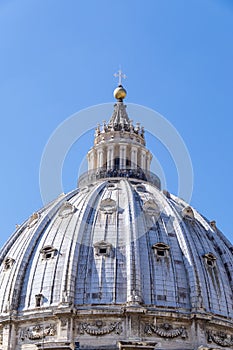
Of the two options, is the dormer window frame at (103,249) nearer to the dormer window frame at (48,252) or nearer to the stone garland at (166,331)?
the dormer window frame at (48,252)

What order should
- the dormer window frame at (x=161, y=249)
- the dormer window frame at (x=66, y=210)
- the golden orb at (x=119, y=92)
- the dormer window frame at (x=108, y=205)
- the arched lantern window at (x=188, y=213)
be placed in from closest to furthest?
1. the dormer window frame at (x=161, y=249)
2. the dormer window frame at (x=108, y=205)
3. the dormer window frame at (x=66, y=210)
4. the arched lantern window at (x=188, y=213)
5. the golden orb at (x=119, y=92)

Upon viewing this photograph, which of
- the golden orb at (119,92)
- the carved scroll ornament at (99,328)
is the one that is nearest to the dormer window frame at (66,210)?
the carved scroll ornament at (99,328)

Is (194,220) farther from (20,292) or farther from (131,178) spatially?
(20,292)

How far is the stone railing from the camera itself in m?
56.2

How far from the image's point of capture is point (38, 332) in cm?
4306

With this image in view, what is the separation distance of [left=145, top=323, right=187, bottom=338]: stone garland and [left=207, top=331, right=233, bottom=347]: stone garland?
1.58 meters

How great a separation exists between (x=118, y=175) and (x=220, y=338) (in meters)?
16.6

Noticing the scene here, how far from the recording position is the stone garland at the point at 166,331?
1670 inches

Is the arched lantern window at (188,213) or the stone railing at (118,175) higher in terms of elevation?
the stone railing at (118,175)

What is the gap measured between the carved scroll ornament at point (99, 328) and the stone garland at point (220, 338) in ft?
17.6

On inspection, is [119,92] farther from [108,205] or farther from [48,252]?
[48,252]

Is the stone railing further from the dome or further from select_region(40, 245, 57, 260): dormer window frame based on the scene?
select_region(40, 245, 57, 260): dormer window frame

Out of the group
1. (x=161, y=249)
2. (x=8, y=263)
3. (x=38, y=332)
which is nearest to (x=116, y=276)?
(x=161, y=249)

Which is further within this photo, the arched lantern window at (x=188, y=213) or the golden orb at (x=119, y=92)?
the golden orb at (x=119, y=92)
